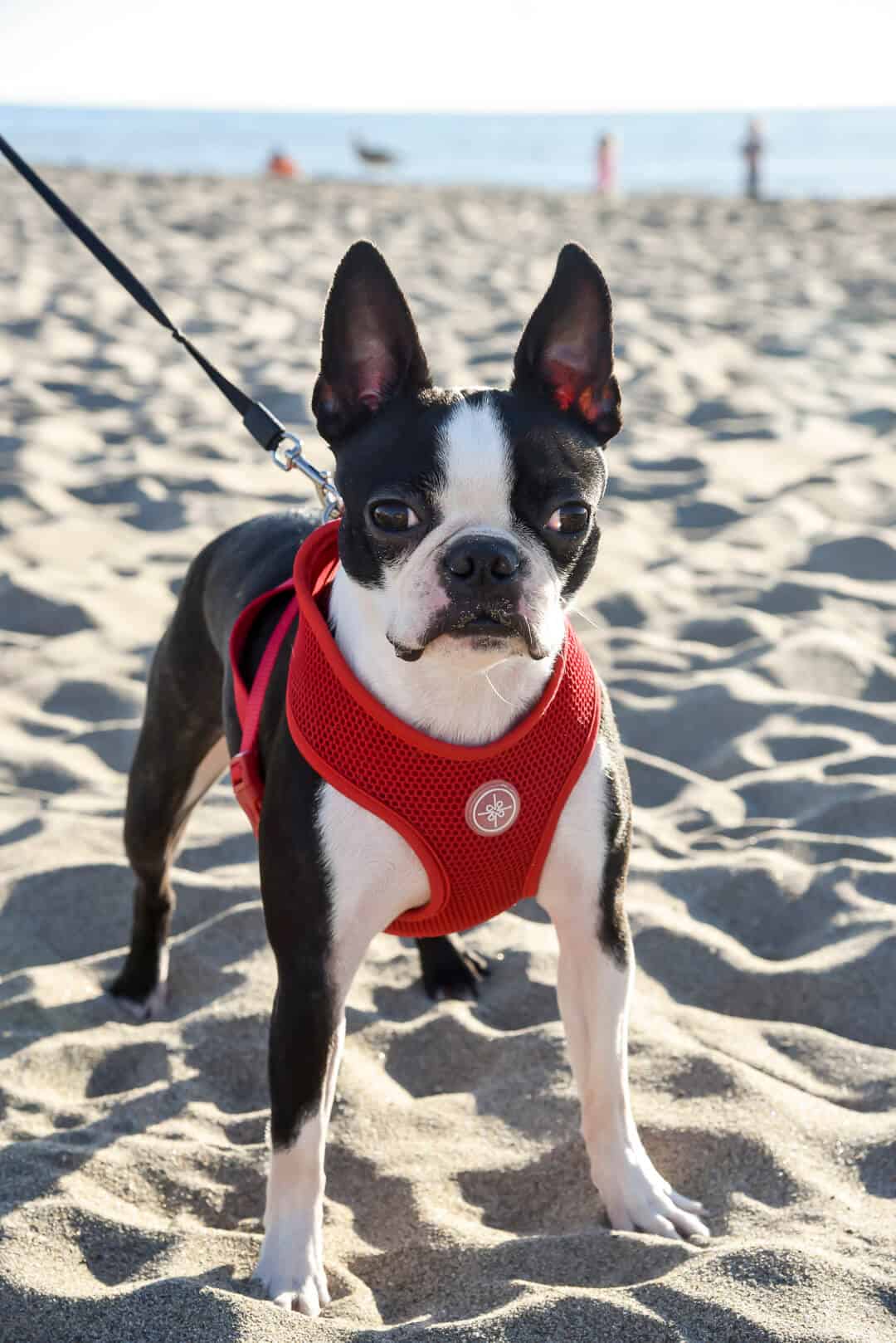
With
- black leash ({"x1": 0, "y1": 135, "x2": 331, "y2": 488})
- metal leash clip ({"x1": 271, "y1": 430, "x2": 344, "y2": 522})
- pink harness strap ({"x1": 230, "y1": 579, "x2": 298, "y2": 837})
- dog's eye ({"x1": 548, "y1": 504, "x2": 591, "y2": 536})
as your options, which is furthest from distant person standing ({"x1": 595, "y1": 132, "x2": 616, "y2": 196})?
dog's eye ({"x1": 548, "y1": 504, "x2": 591, "y2": 536})

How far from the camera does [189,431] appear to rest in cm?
775

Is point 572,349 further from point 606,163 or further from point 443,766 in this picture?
point 606,163

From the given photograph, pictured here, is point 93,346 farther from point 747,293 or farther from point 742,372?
point 747,293

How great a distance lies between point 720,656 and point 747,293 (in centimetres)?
699

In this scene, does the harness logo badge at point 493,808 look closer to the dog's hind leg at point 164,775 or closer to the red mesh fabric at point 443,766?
the red mesh fabric at point 443,766

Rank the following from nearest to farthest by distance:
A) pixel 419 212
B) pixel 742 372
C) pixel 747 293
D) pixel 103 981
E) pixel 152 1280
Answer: pixel 152 1280 < pixel 103 981 < pixel 742 372 < pixel 747 293 < pixel 419 212

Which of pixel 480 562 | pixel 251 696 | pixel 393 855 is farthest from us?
pixel 251 696

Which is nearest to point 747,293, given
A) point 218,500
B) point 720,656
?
point 218,500

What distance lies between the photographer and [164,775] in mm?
3391

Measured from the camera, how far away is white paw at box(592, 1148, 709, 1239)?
2.65 meters

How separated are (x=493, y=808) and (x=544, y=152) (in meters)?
58.0

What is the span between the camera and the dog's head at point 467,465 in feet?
7.48

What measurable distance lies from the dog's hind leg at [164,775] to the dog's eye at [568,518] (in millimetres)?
1106

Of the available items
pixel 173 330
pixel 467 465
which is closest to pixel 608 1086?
pixel 467 465
